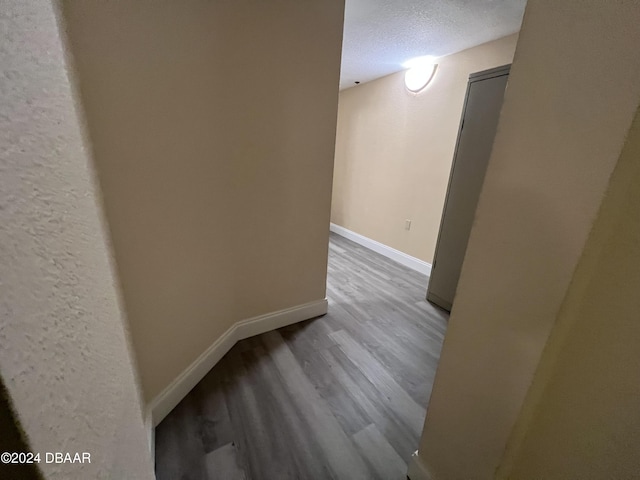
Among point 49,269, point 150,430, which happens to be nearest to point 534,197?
point 49,269

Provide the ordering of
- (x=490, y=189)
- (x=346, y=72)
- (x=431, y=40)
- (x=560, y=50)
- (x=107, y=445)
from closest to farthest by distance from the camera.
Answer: (x=107, y=445) < (x=560, y=50) < (x=490, y=189) < (x=431, y=40) < (x=346, y=72)

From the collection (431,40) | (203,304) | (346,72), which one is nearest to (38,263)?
(203,304)

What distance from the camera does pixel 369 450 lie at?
41.9 inches

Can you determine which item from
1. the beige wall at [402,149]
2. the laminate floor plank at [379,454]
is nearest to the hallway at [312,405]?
the laminate floor plank at [379,454]

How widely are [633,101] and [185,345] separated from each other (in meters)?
1.66

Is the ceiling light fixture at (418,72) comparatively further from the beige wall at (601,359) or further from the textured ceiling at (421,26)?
the beige wall at (601,359)

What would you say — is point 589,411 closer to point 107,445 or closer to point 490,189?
point 490,189

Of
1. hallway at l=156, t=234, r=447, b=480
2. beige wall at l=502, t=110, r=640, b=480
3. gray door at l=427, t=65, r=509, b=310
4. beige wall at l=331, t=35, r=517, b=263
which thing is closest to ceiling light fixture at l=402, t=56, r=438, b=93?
beige wall at l=331, t=35, r=517, b=263

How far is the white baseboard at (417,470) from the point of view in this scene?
0.91 metres

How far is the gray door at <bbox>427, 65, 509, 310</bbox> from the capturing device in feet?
5.77

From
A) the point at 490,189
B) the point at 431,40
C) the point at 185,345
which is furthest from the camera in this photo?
the point at 431,40

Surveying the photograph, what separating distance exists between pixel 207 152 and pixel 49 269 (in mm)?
1049

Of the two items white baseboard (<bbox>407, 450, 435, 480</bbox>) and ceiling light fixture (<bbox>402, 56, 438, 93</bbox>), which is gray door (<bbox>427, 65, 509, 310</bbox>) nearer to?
ceiling light fixture (<bbox>402, 56, 438, 93</bbox>)

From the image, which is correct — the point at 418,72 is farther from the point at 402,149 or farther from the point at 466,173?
the point at 466,173
